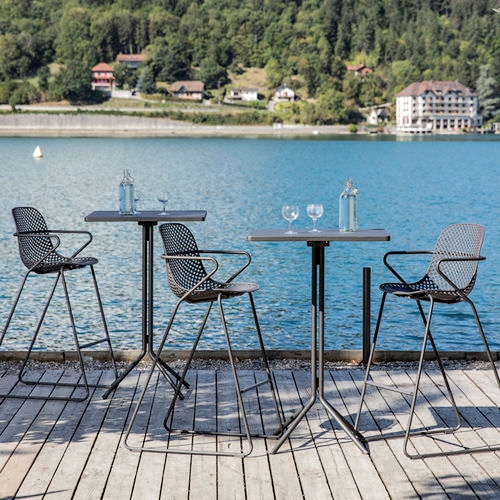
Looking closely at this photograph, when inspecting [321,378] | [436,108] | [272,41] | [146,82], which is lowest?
[436,108]

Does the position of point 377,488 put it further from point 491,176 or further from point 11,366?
point 491,176

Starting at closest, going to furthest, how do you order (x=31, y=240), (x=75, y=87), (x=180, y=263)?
(x=180, y=263)
(x=31, y=240)
(x=75, y=87)

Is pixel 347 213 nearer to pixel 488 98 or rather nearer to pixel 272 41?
pixel 488 98

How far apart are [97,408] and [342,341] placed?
5147mm

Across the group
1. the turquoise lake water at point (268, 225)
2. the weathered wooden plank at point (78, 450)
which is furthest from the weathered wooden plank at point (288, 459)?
the turquoise lake water at point (268, 225)

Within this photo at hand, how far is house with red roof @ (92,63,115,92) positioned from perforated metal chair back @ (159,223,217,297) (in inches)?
4954

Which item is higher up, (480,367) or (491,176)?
(480,367)

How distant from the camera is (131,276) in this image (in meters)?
13.2

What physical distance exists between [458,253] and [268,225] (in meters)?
18.2

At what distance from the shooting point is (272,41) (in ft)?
465

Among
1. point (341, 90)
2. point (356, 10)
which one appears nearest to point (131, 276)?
point (341, 90)

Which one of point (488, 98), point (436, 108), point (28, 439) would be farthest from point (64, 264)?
point (488, 98)

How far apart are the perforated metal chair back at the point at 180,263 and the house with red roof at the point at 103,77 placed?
413 ft

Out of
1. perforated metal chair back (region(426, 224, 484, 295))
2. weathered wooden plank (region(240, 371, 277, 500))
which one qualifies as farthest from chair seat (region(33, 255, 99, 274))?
perforated metal chair back (region(426, 224, 484, 295))
